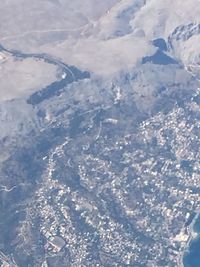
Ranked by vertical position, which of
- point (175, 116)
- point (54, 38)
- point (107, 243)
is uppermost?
point (54, 38)

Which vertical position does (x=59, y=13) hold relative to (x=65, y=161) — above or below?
above

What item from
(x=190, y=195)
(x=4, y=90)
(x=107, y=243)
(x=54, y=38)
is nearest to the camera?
(x=107, y=243)

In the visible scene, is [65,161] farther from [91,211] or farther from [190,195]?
[190,195]

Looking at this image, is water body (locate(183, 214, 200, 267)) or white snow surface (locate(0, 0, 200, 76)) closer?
water body (locate(183, 214, 200, 267))

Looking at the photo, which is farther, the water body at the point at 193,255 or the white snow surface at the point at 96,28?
the white snow surface at the point at 96,28

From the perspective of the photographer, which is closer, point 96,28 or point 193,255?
point 193,255

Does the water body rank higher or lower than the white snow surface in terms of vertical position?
lower

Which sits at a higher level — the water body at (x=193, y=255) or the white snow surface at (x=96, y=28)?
the white snow surface at (x=96, y=28)

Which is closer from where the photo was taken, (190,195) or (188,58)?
(190,195)

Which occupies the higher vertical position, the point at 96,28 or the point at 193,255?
the point at 96,28

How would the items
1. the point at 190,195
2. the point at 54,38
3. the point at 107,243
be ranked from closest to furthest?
1. the point at 107,243
2. the point at 190,195
3. the point at 54,38

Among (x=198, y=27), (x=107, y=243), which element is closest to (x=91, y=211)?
(x=107, y=243)
